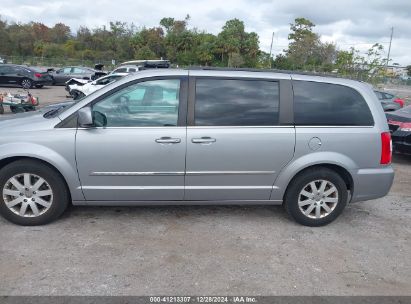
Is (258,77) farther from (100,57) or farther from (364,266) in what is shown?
(100,57)

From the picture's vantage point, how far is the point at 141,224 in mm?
4328

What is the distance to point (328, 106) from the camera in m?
4.33

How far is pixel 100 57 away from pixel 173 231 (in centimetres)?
5458

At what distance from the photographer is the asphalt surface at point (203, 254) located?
320 centimetres

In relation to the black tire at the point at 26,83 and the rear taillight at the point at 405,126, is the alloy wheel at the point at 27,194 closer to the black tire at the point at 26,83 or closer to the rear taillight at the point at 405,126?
the rear taillight at the point at 405,126

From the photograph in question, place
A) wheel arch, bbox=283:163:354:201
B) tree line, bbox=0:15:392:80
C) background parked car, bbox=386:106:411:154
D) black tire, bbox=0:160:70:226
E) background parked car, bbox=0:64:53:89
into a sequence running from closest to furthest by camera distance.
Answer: black tire, bbox=0:160:70:226, wheel arch, bbox=283:163:354:201, background parked car, bbox=386:106:411:154, background parked car, bbox=0:64:53:89, tree line, bbox=0:15:392:80

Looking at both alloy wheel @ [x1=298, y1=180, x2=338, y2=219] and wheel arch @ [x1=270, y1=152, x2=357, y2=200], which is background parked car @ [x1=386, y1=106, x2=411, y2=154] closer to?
wheel arch @ [x1=270, y1=152, x2=357, y2=200]

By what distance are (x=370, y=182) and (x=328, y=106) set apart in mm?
1006

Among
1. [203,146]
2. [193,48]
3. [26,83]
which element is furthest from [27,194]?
[193,48]

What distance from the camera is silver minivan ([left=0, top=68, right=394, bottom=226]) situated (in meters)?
3.99

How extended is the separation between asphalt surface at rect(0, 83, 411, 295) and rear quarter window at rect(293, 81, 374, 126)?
1.26 m

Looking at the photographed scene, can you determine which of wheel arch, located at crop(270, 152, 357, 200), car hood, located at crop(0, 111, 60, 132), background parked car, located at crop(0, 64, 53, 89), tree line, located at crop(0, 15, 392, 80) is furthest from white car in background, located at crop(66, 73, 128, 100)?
tree line, located at crop(0, 15, 392, 80)

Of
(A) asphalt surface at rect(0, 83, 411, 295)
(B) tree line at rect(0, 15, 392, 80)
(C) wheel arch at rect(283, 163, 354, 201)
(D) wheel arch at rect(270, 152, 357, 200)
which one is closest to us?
(A) asphalt surface at rect(0, 83, 411, 295)

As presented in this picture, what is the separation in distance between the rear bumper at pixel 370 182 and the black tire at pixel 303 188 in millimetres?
148
